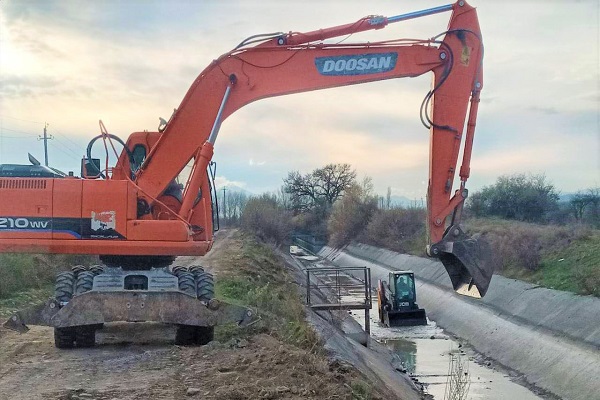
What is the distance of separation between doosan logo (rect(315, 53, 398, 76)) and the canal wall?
427 inches

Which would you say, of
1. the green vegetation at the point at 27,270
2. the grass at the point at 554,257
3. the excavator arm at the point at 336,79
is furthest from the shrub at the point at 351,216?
the excavator arm at the point at 336,79

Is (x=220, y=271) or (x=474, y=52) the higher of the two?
(x=474, y=52)

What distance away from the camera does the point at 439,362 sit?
79.2 feet

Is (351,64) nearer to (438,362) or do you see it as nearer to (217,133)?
(217,133)

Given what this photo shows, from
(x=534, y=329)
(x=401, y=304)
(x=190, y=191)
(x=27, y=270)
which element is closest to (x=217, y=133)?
(x=190, y=191)

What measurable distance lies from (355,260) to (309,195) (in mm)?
36521

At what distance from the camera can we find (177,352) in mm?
11750

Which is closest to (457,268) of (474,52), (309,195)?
(474,52)

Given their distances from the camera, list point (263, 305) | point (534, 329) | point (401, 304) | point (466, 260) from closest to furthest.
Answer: point (466, 260) → point (263, 305) → point (534, 329) → point (401, 304)

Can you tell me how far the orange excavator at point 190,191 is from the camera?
1166cm

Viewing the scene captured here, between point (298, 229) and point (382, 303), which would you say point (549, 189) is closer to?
point (382, 303)

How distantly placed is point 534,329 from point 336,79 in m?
15.3

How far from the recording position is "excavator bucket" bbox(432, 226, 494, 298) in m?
11.4

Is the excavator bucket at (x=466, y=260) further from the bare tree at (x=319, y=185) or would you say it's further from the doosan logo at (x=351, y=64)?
the bare tree at (x=319, y=185)
